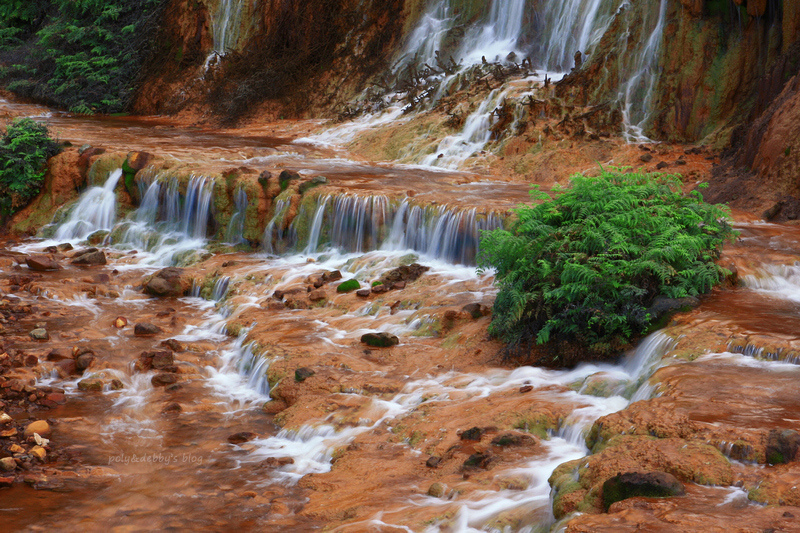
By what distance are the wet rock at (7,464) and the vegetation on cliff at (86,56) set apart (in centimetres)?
2172

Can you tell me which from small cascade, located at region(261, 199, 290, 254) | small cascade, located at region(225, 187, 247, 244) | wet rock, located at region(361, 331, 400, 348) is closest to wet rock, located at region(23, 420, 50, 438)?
wet rock, located at region(361, 331, 400, 348)

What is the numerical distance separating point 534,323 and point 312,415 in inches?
93.9

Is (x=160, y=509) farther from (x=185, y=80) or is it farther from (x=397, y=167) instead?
(x=185, y=80)

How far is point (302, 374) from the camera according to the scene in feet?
25.8

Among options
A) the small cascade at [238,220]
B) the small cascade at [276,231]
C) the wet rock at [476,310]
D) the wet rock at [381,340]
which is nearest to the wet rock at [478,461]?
the wet rock at [381,340]

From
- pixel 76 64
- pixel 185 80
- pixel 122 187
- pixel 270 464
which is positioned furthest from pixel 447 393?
pixel 76 64

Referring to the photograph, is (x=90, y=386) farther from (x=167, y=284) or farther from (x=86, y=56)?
(x=86, y=56)

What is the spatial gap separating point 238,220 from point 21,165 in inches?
213

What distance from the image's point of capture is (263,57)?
2409 cm

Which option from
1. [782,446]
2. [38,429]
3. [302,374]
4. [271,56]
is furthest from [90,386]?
[271,56]

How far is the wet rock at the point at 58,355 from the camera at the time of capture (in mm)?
8781

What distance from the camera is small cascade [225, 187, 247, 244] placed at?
43.7ft

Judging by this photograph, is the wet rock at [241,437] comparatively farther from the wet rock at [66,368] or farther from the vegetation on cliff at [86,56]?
the vegetation on cliff at [86,56]

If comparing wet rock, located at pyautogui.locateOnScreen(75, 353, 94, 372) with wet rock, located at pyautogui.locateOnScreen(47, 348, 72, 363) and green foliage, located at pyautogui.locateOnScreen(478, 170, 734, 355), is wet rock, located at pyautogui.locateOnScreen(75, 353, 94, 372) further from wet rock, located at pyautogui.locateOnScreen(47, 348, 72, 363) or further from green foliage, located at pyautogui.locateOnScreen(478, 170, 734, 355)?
green foliage, located at pyautogui.locateOnScreen(478, 170, 734, 355)
